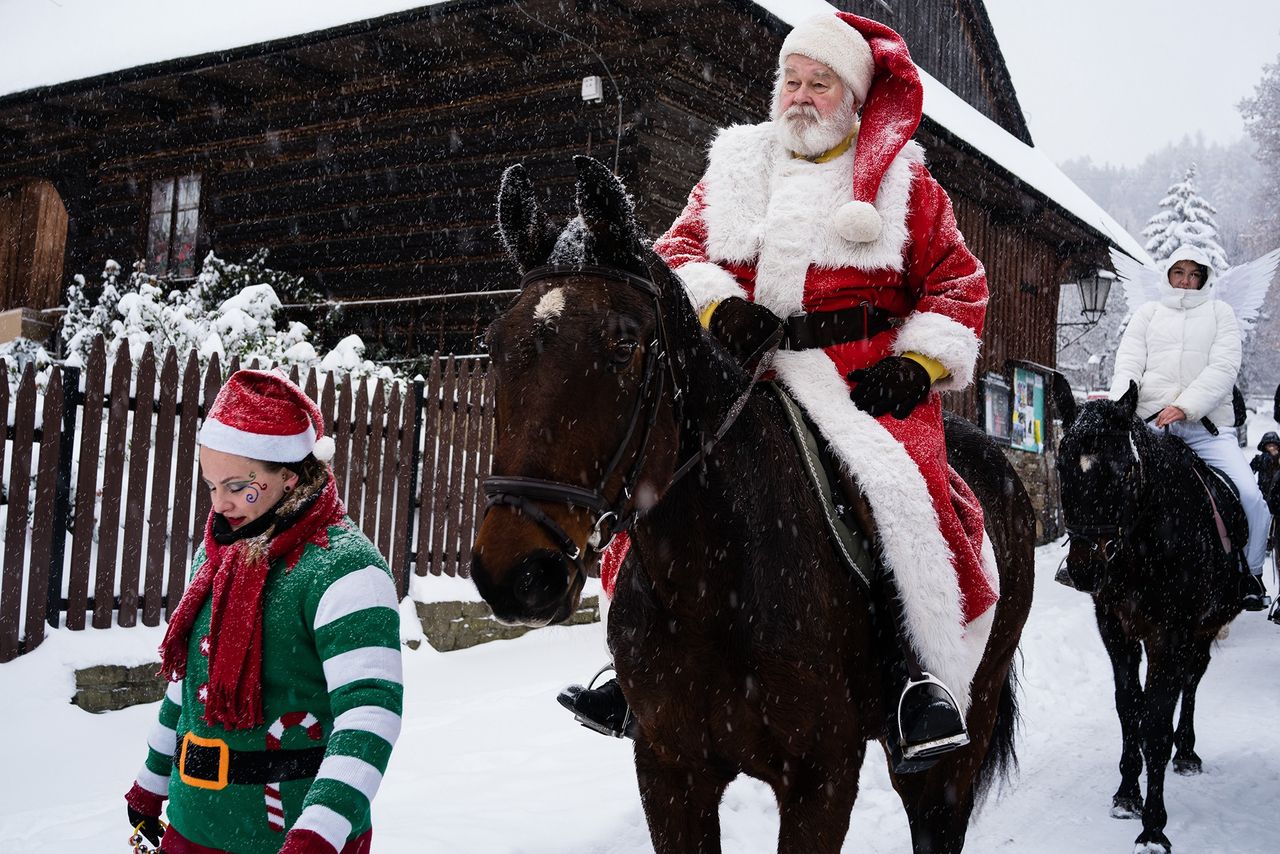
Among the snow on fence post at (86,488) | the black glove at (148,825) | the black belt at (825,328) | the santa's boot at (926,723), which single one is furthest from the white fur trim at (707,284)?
the snow on fence post at (86,488)

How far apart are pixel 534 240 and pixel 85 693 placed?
16.1ft

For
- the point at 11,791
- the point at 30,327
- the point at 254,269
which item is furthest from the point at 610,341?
the point at 30,327

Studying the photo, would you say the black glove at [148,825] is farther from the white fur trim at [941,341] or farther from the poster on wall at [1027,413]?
the poster on wall at [1027,413]

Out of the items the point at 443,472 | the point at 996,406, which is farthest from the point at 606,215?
the point at 996,406

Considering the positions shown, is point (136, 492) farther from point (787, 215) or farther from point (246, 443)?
point (787, 215)

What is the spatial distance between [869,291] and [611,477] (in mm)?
1335

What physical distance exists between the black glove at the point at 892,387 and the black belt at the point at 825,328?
13 cm

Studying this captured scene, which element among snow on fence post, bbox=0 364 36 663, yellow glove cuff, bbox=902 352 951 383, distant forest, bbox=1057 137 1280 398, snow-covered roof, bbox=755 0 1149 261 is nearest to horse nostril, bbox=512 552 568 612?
yellow glove cuff, bbox=902 352 951 383

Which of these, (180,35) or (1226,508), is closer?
(1226,508)

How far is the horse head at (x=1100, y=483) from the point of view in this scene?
5219 mm

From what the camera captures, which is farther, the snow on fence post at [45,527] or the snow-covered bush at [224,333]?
the snow-covered bush at [224,333]

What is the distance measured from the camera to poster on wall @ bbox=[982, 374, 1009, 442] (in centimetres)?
1708

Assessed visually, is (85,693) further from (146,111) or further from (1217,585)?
(146,111)

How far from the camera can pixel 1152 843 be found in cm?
454
